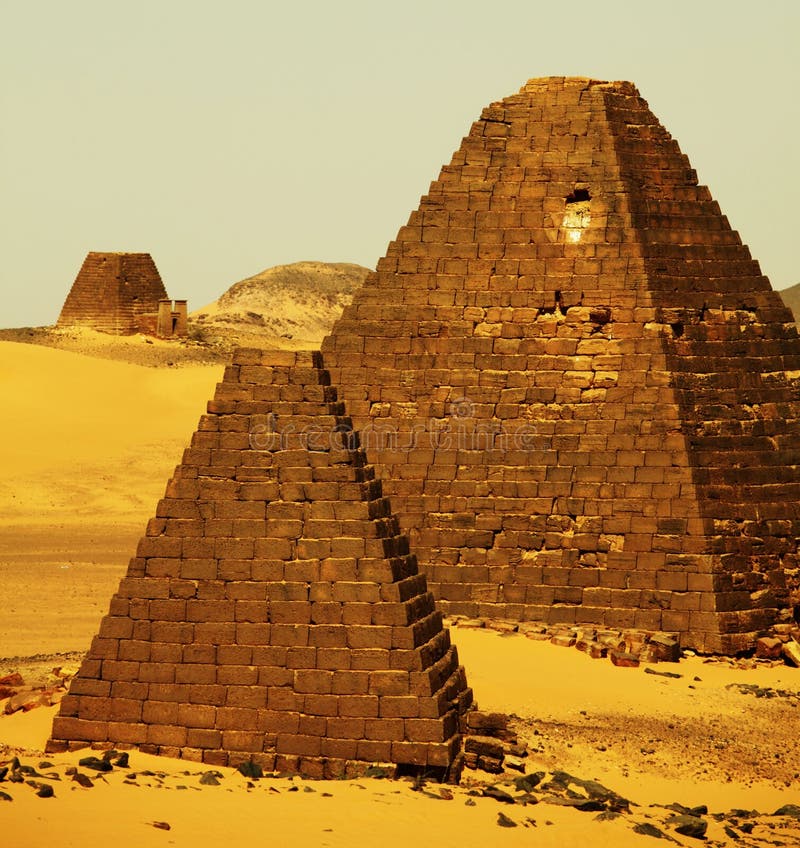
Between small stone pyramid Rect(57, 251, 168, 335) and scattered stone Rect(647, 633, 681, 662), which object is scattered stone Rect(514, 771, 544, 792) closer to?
scattered stone Rect(647, 633, 681, 662)

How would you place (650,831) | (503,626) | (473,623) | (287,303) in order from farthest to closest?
(287,303) < (473,623) < (503,626) < (650,831)

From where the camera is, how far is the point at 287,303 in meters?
104

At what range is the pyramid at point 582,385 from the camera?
24109mm

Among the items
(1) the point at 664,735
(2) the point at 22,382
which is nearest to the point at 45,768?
(1) the point at 664,735

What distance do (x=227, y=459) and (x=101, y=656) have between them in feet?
6.48

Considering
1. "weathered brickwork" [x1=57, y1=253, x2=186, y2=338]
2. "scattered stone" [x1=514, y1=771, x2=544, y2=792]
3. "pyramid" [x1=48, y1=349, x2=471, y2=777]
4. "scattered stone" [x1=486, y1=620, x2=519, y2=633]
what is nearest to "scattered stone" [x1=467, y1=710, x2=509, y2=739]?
"pyramid" [x1=48, y1=349, x2=471, y2=777]

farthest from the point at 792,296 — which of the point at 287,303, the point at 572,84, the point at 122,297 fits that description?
the point at 572,84

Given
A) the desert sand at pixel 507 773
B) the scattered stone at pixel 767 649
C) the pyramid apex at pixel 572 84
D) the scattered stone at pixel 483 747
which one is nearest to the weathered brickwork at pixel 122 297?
the desert sand at pixel 507 773

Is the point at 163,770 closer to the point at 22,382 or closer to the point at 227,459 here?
the point at 227,459

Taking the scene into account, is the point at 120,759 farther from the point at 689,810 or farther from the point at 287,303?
the point at 287,303

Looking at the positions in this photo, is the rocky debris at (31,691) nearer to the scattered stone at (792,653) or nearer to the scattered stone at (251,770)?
the scattered stone at (251,770)

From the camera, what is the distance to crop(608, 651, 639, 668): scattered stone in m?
22.9

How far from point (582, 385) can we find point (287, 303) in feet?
264

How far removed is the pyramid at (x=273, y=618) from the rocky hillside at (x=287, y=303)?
6207 cm
